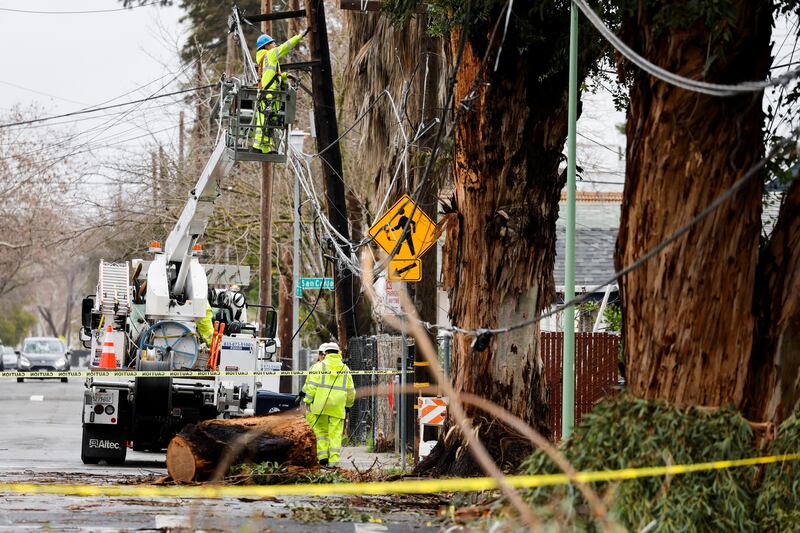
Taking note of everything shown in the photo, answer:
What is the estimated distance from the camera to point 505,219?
1347 cm

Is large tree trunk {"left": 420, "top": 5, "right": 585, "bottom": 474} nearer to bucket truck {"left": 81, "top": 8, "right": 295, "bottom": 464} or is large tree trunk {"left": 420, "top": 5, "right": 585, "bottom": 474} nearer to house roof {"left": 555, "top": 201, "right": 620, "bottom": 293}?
bucket truck {"left": 81, "top": 8, "right": 295, "bottom": 464}

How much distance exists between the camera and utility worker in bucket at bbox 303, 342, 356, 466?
53.5ft

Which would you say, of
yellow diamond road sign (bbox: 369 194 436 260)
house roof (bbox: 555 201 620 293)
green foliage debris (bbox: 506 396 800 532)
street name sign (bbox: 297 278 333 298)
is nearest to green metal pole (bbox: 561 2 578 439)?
green foliage debris (bbox: 506 396 800 532)

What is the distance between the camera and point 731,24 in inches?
336

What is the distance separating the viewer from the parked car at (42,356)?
5522 centimetres

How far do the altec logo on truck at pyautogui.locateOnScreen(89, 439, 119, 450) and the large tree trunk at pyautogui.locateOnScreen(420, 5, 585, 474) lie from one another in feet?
19.4

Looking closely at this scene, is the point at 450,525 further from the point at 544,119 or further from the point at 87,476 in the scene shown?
the point at 87,476

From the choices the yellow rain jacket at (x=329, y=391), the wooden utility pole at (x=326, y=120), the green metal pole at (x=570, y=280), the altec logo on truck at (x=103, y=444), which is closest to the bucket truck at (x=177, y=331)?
the altec logo on truck at (x=103, y=444)

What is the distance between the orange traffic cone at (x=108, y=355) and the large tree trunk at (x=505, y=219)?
20.8 feet

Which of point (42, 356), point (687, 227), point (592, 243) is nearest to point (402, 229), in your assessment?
point (687, 227)

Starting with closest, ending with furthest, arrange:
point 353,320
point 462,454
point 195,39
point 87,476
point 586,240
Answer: point 462,454, point 87,476, point 353,320, point 586,240, point 195,39

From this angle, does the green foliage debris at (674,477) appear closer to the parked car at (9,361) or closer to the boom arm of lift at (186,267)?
the boom arm of lift at (186,267)

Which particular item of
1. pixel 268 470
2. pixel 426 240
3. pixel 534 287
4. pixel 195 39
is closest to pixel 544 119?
pixel 534 287

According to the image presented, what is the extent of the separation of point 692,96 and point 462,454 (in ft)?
18.3
